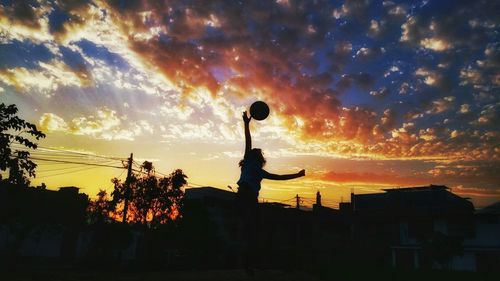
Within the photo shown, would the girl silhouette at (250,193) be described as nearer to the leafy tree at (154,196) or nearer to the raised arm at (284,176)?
the raised arm at (284,176)

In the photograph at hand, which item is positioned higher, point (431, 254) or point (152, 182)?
point (152, 182)

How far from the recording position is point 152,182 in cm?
4716

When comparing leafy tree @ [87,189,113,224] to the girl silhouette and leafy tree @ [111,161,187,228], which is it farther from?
the girl silhouette

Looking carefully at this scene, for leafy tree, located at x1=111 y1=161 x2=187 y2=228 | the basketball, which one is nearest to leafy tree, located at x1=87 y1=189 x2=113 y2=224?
leafy tree, located at x1=111 y1=161 x2=187 y2=228

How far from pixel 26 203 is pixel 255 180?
33103mm

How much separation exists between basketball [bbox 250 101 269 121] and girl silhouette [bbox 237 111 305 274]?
94cm

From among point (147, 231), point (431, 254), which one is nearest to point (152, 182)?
point (147, 231)

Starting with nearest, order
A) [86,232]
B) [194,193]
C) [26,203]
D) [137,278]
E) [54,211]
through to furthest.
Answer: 1. [137,278]
2. [26,203]
3. [54,211]
4. [86,232]
5. [194,193]

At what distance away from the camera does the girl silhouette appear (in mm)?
6758

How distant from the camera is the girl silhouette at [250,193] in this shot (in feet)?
22.2

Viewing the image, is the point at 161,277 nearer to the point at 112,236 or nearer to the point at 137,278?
the point at 137,278

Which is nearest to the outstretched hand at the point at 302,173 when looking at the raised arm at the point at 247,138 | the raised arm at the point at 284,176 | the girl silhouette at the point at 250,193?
the raised arm at the point at 284,176

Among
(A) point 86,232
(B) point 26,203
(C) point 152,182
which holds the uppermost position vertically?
(C) point 152,182

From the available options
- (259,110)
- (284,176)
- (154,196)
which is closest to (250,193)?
(284,176)
